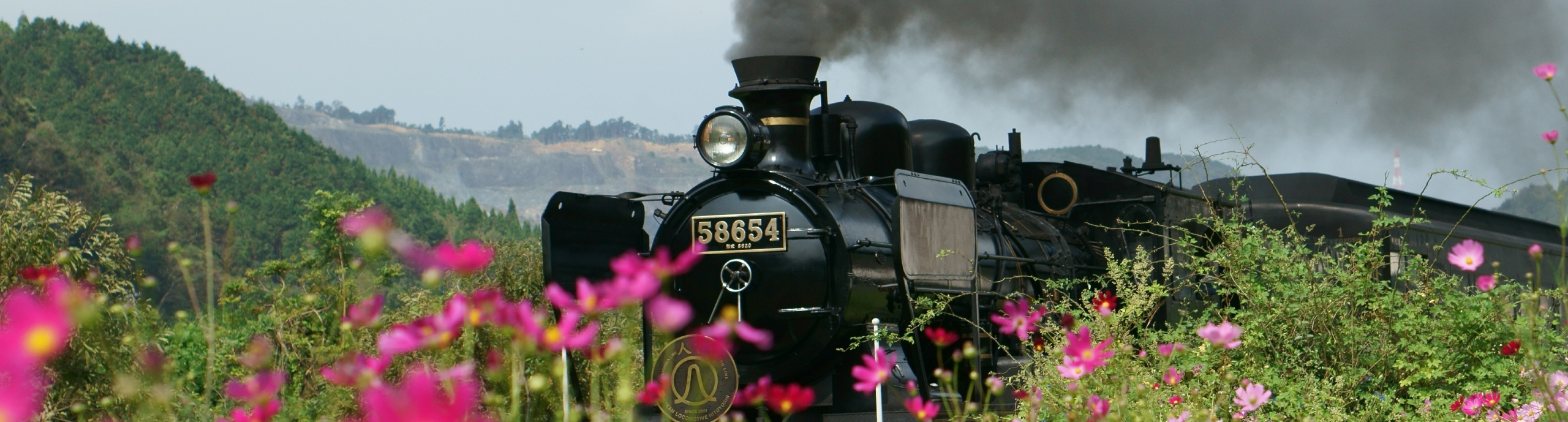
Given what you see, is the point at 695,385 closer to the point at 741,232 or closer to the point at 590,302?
the point at 741,232

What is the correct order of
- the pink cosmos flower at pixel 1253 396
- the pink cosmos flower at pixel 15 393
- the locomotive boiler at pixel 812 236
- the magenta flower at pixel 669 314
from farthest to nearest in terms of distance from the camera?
the locomotive boiler at pixel 812 236, the pink cosmos flower at pixel 1253 396, the magenta flower at pixel 669 314, the pink cosmos flower at pixel 15 393

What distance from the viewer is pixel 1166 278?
17.4 feet

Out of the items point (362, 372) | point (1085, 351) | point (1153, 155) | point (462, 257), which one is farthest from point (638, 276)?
point (1153, 155)

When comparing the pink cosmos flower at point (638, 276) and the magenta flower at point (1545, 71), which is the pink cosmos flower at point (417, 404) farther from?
the magenta flower at point (1545, 71)

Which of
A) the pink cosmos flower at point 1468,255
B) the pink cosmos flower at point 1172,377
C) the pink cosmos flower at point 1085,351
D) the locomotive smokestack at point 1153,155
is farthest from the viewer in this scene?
the locomotive smokestack at point 1153,155

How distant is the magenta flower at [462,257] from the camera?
156cm

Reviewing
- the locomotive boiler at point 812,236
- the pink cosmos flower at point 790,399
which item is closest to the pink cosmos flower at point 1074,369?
the pink cosmos flower at point 790,399

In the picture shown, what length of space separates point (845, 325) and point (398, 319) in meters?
8.68

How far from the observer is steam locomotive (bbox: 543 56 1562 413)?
5.79 meters

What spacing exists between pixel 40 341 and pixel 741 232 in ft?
16.0

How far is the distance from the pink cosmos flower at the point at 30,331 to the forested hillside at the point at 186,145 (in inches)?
1988

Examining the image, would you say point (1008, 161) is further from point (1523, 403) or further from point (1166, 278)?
point (1523, 403)

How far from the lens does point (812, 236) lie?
581 centimetres

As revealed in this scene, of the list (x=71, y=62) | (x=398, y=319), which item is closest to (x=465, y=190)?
(x=71, y=62)
